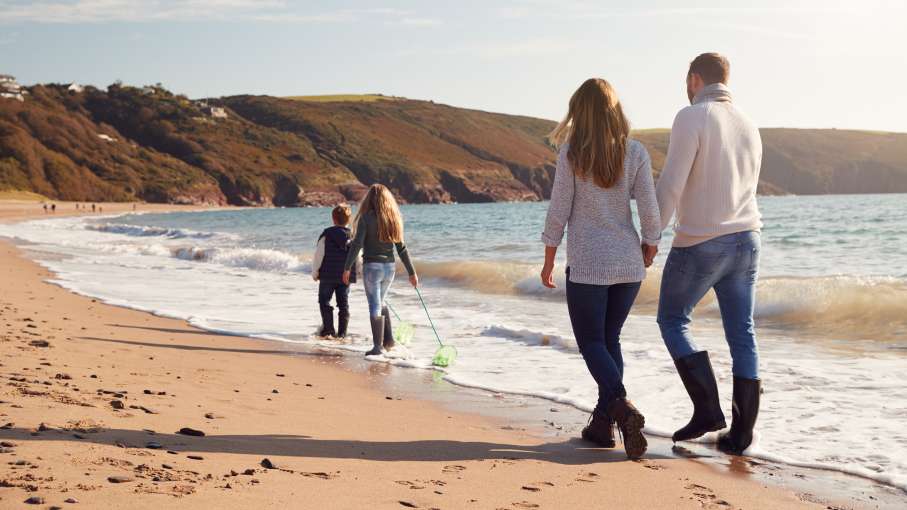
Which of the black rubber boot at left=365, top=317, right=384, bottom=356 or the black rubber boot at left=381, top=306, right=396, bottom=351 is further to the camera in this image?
the black rubber boot at left=381, top=306, right=396, bottom=351

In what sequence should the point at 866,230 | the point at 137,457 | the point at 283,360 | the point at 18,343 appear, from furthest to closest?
the point at 866,230 < the point at 283,360 < the point at 18,343 < the point at 137,457

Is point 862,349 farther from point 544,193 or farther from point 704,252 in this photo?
point 544,193

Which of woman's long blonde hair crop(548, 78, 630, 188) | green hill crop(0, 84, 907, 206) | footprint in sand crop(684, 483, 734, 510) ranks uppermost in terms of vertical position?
green hill crop(0, 84, 907, 206)

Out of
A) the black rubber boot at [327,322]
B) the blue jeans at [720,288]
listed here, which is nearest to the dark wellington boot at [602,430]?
the blue jeans at [720,288]

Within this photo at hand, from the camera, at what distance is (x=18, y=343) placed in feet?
23.5

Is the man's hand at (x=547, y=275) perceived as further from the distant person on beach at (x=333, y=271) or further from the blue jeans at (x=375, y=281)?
the distant person on beach at (x=333, y=271)

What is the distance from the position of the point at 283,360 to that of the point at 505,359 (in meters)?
2.02

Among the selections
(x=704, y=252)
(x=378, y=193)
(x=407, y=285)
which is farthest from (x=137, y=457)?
(x=407, y=285)

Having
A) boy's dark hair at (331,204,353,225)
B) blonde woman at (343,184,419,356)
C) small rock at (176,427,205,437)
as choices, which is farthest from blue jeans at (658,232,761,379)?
boy's dark hair at (331,204,353,225)

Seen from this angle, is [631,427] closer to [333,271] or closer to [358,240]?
[358,240]

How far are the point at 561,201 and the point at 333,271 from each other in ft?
17.8

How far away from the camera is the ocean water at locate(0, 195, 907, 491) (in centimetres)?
546

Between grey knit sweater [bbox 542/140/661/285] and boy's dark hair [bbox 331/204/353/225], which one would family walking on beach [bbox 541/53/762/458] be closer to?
grey knit sweater [bbox 542/140/661/285]

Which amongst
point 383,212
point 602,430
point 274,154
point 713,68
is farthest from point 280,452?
point 274,154
